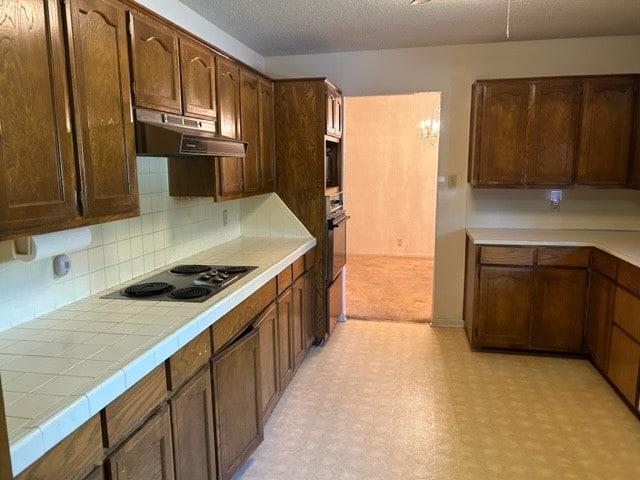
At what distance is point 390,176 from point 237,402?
5249 mm

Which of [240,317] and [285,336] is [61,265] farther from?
[285,336]

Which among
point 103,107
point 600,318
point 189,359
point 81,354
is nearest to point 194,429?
point 189,359

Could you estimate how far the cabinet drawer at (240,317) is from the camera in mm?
1944

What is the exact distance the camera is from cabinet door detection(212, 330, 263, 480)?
1960 millimetres

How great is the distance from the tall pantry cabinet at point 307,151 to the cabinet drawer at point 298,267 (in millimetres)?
340

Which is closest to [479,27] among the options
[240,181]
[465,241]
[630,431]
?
[465,241]

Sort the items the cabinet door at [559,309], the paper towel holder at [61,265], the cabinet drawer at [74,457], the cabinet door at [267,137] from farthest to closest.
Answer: the cabinet door at [559,309], the cabinet door at [267,137], the paper towel holder at [61,265], the cabinet drawer at [74,457]

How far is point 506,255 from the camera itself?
Answer: 3.42m

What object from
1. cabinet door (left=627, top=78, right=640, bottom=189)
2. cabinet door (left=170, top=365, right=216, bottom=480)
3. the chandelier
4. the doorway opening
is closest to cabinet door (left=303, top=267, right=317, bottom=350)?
cabinet door (left=170, top=365, right=216, bottom=480)

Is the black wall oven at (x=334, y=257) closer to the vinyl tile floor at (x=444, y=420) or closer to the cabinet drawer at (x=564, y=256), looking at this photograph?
the vinyl tile floor at (x=444, y=420)

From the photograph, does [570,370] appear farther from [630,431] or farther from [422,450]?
[422,450]

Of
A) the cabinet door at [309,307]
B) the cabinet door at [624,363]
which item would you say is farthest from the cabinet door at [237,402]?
the cabinet door at [624,363]

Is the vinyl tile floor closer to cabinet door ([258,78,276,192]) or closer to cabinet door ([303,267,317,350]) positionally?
cabinet door ([303,267,317,350])

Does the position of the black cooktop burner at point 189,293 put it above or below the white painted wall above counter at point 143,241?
below
